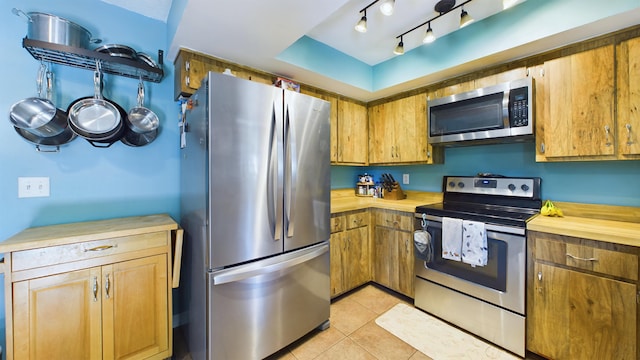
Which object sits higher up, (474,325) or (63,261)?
(63,261)

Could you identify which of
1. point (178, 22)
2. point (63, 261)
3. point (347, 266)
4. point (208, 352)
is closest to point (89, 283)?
point (63, 261)

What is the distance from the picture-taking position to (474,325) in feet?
6.09

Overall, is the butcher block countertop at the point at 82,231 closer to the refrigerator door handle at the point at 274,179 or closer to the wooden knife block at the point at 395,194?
the refrigerator door handle at the point at 274,179

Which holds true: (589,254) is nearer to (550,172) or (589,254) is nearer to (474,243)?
(474,243)

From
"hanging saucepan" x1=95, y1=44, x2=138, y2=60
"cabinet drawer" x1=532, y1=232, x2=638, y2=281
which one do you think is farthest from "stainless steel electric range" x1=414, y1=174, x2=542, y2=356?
"hanging saucepan" x1=95, y1=44, x2=138, y2=60

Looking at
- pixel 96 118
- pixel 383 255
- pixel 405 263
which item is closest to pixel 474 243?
pixel 405 263

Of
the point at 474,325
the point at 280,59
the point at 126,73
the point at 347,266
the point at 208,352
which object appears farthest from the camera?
the point at 347,266

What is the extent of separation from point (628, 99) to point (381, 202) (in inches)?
72.8

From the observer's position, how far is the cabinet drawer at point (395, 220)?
2.29 m

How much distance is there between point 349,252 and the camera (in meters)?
2.38

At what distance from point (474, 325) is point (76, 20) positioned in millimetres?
3672

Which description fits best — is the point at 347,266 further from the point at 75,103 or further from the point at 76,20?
the point at 76,20

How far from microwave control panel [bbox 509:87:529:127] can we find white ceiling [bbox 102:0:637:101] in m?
0.32

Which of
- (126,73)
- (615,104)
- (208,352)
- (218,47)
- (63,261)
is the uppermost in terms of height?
(218,47)
